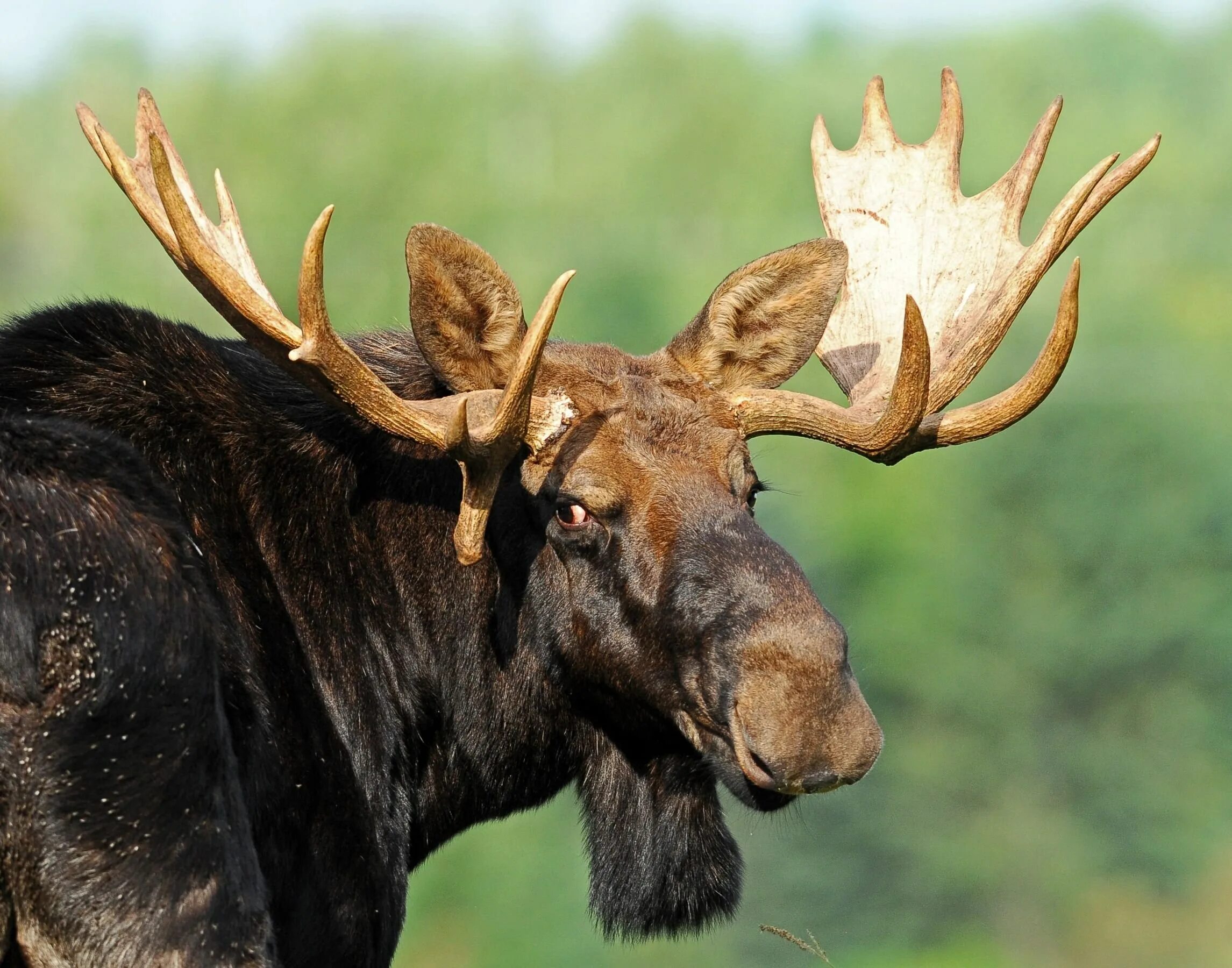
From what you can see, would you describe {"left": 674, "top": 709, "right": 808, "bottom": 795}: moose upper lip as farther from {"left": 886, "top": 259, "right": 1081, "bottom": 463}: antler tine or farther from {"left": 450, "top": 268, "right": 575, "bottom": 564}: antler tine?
{"left": 886, "top": 259, "right": 1081, "bottom": 463}: antler tine

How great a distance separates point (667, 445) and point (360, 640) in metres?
1.11

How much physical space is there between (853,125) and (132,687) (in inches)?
1556

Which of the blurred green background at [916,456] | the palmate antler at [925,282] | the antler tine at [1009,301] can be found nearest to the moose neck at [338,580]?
the palmate antler at [925,282]

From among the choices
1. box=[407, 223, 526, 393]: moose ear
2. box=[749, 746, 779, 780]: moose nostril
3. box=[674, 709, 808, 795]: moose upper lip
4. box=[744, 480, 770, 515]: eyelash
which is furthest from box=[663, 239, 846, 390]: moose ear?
box=[749, 746, 779, 780]: moose nostril

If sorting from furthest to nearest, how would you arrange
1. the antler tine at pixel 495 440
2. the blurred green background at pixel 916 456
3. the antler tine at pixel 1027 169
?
the blurred green background at pixel 916 456 → the antler tine at pixel 1027 169 → the antler tine at pixel 495 440

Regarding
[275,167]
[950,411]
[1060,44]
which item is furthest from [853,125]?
[950,411]

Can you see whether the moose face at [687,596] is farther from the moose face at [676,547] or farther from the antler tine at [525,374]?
the antler tine at [525,374]

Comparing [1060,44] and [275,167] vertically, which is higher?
[1060,44]

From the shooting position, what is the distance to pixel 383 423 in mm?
5273

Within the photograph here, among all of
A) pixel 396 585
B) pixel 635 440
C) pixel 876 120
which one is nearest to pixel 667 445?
pixel 635 440

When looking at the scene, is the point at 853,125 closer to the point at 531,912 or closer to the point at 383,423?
the point at 531,912

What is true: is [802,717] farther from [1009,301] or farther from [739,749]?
[1009,301]

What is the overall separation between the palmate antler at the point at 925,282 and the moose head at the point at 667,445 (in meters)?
0.01

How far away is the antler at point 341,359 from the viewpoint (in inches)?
191
